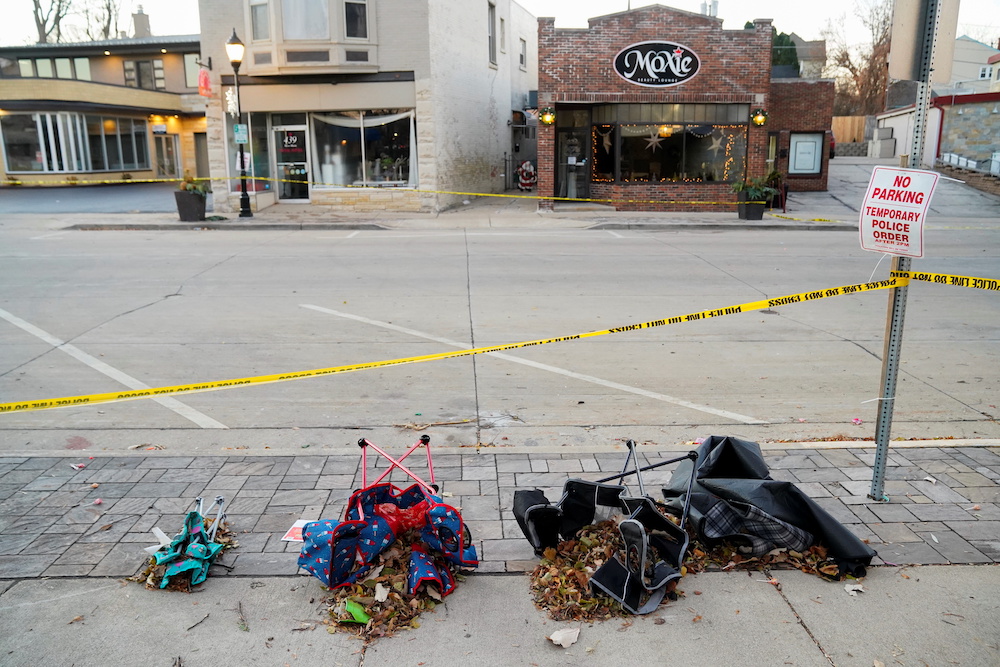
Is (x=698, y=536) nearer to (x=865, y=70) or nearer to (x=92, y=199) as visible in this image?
(x=92, y=199)

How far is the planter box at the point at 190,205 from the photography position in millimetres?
22047

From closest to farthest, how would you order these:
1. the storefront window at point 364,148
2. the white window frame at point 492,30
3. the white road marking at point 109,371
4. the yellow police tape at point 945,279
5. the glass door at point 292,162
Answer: the yellow police tape at point 945,279, the white road marking at point 109,371, the storefront window at point 364,148, the glass door at point 292,162, the white window frame at point 492,30

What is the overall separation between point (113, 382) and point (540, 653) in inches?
226

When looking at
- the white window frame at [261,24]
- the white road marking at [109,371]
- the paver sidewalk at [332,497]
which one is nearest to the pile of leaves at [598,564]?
the paver sidewalk at [332,497]

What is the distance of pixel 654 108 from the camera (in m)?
24.2

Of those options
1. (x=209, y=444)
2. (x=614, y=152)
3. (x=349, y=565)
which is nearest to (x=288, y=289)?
(x=209, y=444)

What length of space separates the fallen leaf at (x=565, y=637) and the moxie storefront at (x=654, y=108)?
850 inches

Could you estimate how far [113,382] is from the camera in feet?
24.8

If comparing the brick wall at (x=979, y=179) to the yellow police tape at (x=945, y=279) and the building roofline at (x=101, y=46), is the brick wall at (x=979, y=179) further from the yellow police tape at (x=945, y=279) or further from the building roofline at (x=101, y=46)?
the building roofline at (x=101, y=46)

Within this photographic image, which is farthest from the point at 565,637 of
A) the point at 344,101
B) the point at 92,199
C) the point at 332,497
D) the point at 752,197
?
the point at 92,199

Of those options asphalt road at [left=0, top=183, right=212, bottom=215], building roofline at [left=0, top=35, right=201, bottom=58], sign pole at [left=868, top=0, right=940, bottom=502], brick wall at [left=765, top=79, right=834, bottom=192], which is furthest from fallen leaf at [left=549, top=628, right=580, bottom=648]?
building roofline at [left=0, top=35, right=201, bottom=58]

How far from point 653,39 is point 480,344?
17546mm

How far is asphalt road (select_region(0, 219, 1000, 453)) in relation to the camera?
6.46 metres

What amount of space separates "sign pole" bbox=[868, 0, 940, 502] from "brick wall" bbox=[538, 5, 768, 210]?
1942cm
